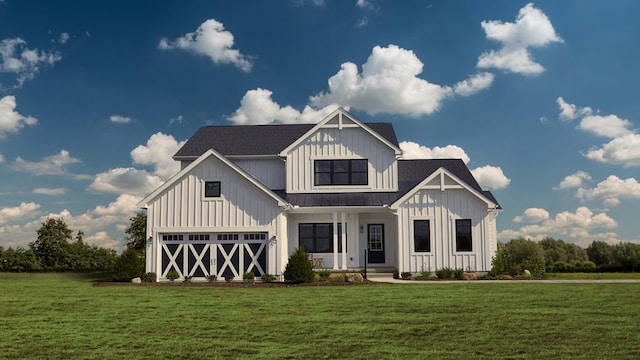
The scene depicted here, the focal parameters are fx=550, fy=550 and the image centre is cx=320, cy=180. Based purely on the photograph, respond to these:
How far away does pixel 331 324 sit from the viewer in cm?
1209

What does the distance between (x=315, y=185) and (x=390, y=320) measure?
15.8 m

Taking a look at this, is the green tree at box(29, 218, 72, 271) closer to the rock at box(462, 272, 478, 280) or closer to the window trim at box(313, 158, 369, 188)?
the window trim at box(313, 158, 369, 188)

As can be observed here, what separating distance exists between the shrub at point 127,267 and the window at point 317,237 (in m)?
7.83

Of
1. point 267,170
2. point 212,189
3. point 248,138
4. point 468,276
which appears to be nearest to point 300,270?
point 212,189

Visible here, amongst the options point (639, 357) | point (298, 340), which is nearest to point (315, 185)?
point (298, 340)

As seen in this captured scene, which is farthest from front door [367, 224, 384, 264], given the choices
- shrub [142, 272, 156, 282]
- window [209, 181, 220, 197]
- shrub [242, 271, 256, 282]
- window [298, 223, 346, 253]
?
shrub [142, 272, 156, 282]

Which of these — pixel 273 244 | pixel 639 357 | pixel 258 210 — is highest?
pixel 258 210

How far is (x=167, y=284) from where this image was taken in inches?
895

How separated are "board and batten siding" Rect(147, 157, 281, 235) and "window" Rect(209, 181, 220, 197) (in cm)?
16

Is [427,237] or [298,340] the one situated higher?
[427,237]

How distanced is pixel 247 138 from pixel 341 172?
6748mm

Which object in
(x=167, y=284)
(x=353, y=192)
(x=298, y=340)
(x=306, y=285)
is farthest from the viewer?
(x=353, y=192)

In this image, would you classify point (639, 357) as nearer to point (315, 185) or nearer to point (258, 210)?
point (258, 210)

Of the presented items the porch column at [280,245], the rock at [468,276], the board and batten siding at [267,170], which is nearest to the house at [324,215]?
the porch column at [280,245]
